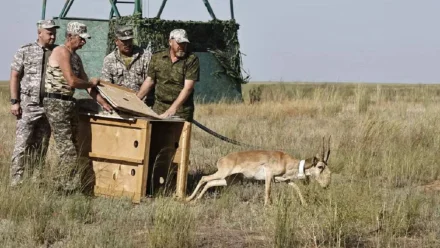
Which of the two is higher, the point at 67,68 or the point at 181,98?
the point at 67,68

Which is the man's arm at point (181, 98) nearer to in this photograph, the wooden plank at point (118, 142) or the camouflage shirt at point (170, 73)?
the camouflage shirt at point (170, 73)

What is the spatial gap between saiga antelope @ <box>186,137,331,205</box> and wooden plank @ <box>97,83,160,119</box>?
113 cm

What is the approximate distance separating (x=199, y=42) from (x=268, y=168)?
45.1 feet

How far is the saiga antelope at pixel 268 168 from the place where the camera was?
394 inches

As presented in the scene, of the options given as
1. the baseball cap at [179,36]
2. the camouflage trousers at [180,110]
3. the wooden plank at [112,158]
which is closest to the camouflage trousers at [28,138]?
the wooden plank at [112,158]

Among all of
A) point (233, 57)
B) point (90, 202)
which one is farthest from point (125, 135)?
point (233, 57)

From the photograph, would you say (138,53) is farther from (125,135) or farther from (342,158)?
(342,158)

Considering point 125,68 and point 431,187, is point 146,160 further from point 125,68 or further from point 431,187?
point 431,187

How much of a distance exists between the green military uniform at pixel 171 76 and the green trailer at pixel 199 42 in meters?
12.1

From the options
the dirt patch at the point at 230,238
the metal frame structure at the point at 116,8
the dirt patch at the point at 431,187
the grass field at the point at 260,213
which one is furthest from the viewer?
the metal frame structure at the point at 116,8

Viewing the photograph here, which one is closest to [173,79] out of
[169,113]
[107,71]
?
[169,113]

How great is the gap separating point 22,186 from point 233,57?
607 inches

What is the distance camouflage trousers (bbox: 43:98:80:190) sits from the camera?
934 centimetres

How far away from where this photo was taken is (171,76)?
391 inches
